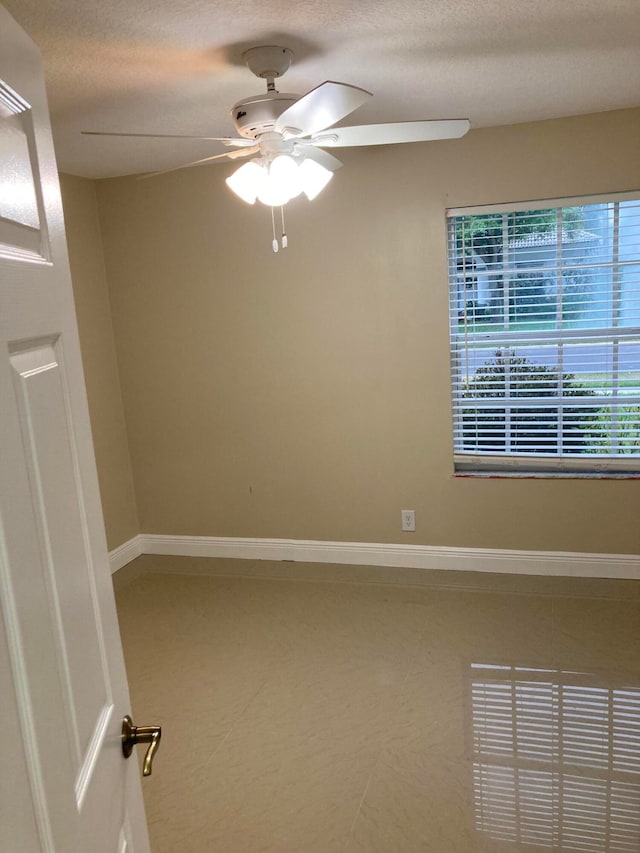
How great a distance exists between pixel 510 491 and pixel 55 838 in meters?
3.21

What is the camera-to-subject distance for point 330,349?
3826mm

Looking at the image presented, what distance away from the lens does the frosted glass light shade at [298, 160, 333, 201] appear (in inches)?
94.3

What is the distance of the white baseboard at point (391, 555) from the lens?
11.8 feet

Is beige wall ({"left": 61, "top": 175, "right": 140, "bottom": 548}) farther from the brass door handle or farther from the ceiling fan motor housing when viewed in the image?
the brass door handle

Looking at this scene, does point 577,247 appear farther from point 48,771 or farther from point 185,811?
point 48,771

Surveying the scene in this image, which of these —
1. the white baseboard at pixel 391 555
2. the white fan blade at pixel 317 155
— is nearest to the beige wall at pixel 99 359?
the white baseboard at pixel 391 555

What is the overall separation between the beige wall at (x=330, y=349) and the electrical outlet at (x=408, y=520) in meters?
0.04

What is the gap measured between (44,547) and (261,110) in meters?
1.74

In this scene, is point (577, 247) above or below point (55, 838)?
above

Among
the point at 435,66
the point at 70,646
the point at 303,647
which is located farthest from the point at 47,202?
the point at 303,647

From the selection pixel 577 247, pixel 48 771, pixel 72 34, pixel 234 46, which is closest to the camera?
pixel 48 771

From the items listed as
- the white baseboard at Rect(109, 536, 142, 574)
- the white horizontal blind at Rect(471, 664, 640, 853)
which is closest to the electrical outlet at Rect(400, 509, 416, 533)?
the white horizontal blind at Rect(471, 664, 640, 853)

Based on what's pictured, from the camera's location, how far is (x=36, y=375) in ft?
2.65

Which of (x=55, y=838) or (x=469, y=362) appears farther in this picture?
(x=469, y=362)
